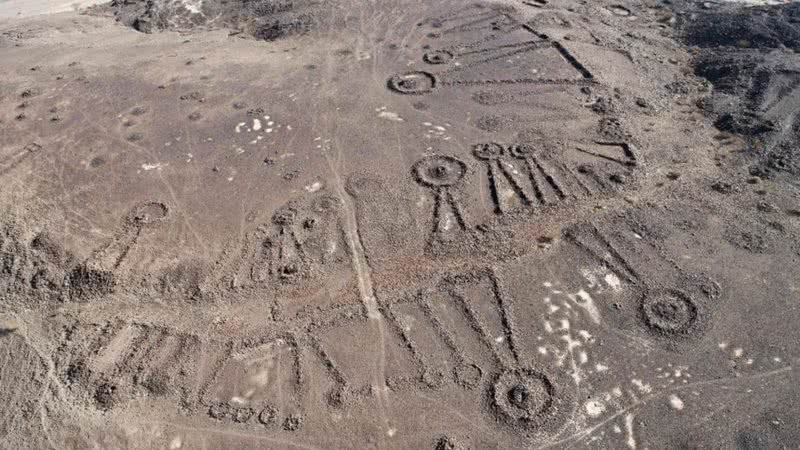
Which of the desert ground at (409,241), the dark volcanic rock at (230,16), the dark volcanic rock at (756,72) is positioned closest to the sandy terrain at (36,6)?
the dark volcanic rock at (230,16)

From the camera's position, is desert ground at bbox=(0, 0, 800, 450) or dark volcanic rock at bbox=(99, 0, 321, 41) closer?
desert ground at bbox=(0, 0, 800, 450)

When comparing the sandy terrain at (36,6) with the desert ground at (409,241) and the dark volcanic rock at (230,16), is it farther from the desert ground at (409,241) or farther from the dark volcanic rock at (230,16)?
the desert ground at (409,241)

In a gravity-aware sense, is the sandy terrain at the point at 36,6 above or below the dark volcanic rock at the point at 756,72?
below

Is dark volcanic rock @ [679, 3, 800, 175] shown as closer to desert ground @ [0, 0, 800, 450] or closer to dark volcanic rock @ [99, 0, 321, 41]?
desert ground @ [0, 0, 800, 450]

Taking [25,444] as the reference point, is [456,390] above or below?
above

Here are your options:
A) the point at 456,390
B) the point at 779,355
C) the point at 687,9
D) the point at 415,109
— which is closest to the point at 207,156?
the point at 415,109

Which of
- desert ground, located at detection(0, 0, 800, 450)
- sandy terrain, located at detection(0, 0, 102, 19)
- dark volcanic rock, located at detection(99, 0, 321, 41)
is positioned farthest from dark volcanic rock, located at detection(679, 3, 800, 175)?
sandy terrain, located at detection(0, 0, 102, 19)

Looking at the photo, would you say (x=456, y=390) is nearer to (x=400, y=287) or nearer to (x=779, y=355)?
(x=400, y=287)

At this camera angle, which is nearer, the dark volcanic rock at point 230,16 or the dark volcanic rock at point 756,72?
the dark volcanic rock at point 756,72

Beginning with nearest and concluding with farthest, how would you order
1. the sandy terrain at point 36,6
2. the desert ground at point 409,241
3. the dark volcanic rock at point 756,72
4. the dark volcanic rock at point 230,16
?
the desert ground at point 409,241
the dark volcanic rock at point 756,72
the dark volcanic rock at point 230,16
the sandy terrain at point 36,6
